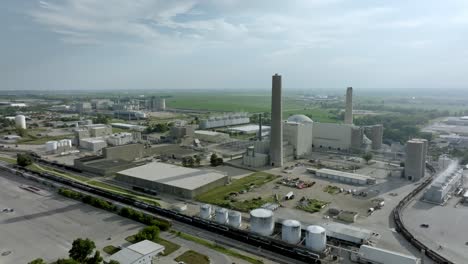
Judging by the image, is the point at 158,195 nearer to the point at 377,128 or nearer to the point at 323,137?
the point at 323,137

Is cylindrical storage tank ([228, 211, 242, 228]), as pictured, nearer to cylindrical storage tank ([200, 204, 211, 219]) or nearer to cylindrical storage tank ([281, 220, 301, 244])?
cylindrical storage tank ([200, 204, 211, 219])

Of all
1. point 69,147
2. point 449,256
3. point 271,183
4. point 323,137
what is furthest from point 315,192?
point 69,147

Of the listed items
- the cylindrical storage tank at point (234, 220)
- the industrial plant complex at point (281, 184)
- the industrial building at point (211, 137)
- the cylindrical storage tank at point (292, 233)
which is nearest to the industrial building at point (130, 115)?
the industrial plant complex at point (281, 184)

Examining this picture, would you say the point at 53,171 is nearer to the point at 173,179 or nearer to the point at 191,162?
the point at 191,162

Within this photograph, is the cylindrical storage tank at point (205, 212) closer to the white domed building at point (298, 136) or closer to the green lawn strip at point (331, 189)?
the green lawn strip at point (331, 189)

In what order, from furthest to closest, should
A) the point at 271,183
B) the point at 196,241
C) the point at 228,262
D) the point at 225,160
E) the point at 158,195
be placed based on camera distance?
1. the point at 225,160
2. the point at 271,183
3. the point at 158,195
4. the point at 196,241
5. the point at 228,262
